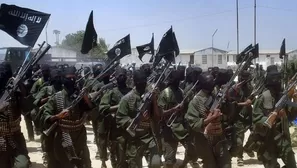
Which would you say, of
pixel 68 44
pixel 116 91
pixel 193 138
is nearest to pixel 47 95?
pixel 116 91

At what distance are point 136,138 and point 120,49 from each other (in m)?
3.24

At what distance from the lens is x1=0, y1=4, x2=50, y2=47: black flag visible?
705 cm

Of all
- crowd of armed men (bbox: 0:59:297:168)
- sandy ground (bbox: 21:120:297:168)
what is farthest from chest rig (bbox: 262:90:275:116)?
sandy ground (bbox: 21:120:297:168)

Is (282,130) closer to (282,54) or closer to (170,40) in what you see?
(170,40)

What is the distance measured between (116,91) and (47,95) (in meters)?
1.73

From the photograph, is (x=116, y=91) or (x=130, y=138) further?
(x=116, y=91)

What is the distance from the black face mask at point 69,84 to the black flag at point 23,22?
52.0 inches

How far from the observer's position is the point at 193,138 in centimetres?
612

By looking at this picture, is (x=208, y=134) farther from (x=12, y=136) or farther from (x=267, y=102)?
(x=12, y=136)

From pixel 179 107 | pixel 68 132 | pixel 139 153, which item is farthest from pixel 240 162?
pixel 68 132

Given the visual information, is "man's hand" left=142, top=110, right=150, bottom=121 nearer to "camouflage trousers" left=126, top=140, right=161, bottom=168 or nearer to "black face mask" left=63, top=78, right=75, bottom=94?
"camouflage trousers" left=126, top=140, right=161, bottom=168

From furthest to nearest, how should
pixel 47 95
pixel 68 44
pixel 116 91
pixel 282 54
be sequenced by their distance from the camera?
pixel 68 44, pixel 282 54, pixel 47 95, pixel 116 91

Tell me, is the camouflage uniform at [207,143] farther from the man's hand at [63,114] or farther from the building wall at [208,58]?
the building wall at [208,58]

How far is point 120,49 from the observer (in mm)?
9156
